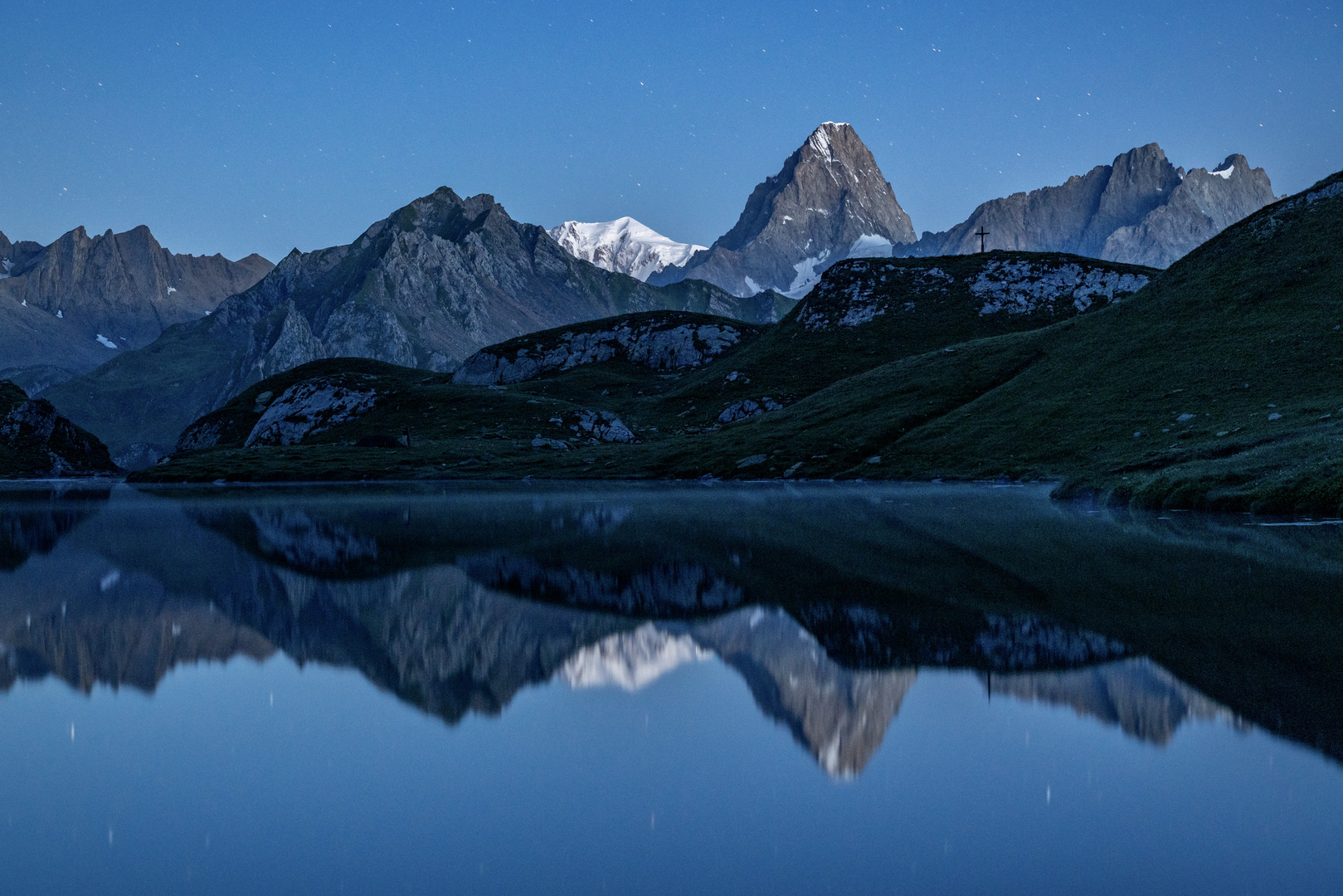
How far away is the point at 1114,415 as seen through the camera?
4031 inches

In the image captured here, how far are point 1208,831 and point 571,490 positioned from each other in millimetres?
93698

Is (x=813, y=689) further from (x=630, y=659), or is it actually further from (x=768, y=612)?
(x=768, y=612)

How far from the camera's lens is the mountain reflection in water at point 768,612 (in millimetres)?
16688

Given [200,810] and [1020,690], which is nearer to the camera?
[200,810]

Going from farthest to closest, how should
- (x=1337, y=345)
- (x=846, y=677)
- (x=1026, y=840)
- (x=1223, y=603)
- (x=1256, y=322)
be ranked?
(x=1256, y=322) < (x=1337, y=345) < (x=1223, y=603) < (x=846, y=677) < (x=1026, y=840)

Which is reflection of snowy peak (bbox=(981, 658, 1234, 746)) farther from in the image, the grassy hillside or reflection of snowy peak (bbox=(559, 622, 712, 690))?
the grassy hillside

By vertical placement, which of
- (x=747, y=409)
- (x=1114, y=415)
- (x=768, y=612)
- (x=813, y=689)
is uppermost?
(x=747, y=409)

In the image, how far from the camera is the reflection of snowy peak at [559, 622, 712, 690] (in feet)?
59.9

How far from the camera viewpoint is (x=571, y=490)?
102875 mm

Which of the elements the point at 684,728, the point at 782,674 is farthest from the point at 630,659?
the point at 684,728

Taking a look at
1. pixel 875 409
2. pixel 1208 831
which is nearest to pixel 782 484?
pixel 875 409

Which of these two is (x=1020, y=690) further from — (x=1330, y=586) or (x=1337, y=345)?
(x=1337, y=345)

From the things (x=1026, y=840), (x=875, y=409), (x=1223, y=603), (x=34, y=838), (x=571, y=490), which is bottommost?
(x=34, y=838)

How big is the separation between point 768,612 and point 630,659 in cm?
620
